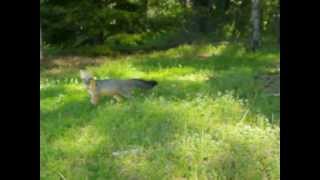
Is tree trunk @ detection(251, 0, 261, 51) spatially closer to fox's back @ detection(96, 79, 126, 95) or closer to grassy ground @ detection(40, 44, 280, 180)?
grassy ground @ detection(40, 44, 280, 180)


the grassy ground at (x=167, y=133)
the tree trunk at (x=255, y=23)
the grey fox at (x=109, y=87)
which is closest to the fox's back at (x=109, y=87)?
the grey fox at (x=109, y=87)

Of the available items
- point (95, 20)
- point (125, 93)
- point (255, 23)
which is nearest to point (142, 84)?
point (125, 93)

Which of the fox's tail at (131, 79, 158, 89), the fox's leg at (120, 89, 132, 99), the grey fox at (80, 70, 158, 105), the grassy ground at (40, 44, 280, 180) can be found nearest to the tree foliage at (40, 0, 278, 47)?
the grassy ground at (40, 44, 280, 180)

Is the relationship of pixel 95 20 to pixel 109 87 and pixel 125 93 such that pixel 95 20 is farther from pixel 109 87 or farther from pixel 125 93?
pixel 125 93

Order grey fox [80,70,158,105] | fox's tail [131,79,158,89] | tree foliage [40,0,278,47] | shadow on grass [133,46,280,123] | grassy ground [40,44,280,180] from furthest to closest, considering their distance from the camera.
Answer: tree foliage [40,0,278,47] < fox's tail [131,79,158,89] < shadow on grass [133,46,280,123] < grey fox [80,70,158,105] < grassy ground [40,44,280,180]

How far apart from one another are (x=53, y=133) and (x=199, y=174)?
2.78 meters

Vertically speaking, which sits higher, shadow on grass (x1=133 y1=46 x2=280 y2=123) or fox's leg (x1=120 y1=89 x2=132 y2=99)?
fox's leg (x1=120 y1=89 x2=132 y2=99)

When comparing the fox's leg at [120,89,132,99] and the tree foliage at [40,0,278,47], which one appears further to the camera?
the tree foliage at [40,0,278,47]

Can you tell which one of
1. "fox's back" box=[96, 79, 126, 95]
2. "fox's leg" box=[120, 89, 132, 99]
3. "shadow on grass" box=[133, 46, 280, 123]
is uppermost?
"fox's back" box=[96, 79, 126, 95]

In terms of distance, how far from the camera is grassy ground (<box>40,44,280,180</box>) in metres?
5.51

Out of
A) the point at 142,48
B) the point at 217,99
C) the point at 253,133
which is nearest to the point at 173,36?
the point at 142,48

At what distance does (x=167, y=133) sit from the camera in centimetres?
677

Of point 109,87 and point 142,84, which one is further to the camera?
point 142,84

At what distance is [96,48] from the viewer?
20734 mm
